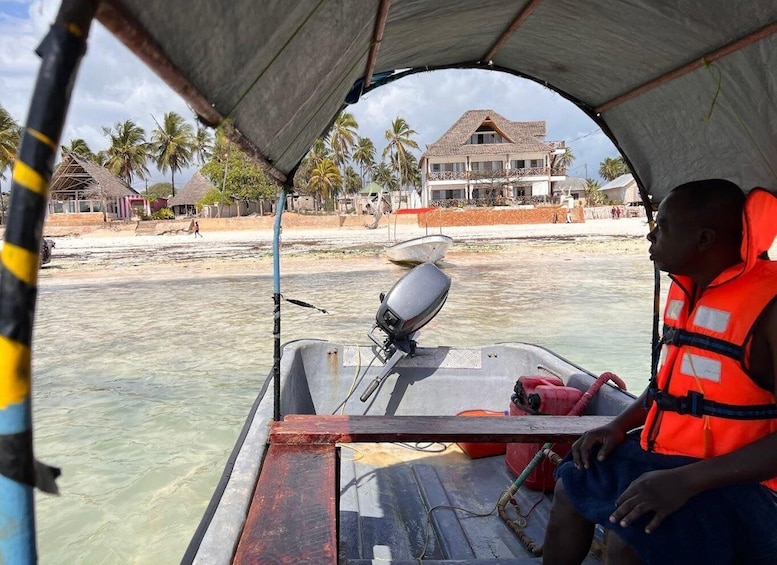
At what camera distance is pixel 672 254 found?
169 cm

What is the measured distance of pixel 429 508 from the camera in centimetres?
312

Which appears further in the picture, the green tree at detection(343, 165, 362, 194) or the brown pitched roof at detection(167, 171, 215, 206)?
the green tree at detection(343, 165, 362, 194)

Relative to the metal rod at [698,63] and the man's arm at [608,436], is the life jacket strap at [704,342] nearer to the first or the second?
the man's arm at [608,436]

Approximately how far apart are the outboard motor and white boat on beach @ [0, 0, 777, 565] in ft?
0.05

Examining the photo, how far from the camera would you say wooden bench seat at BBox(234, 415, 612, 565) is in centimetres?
168

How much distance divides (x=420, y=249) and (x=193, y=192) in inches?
1713

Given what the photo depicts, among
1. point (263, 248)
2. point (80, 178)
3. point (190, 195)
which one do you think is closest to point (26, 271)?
point (263, 248)

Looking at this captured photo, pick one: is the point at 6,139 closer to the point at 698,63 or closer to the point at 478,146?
the point at 478,146

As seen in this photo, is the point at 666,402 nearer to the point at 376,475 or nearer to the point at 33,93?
the point at 33,93

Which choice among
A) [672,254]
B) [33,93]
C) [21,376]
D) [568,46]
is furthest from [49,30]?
[568,46]

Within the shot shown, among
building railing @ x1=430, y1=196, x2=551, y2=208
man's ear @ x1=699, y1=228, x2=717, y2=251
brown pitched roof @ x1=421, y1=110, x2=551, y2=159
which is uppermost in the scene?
brown pitched roof @ x1=421, y1=110, x2=551, y2=159

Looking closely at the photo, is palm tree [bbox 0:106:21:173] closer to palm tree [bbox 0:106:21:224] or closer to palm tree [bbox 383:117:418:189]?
palm tree [bbox 0:106:21:224]

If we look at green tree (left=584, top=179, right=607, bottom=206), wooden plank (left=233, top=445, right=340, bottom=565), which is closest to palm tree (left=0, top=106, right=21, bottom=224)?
wooden plank (left=233, top=445, right=340, bottom=565)

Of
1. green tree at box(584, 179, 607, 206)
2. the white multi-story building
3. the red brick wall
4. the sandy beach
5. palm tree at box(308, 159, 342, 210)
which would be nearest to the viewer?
the sandy beach
